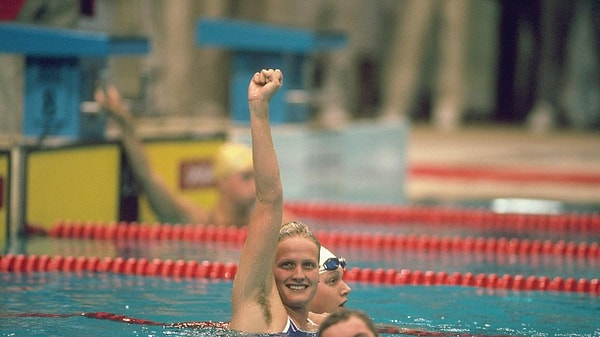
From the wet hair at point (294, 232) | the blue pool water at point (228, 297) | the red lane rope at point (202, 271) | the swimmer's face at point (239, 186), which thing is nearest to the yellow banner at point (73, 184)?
the blue pool water at point (228, 297)

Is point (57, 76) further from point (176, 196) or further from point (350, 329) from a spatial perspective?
point (350, 329)

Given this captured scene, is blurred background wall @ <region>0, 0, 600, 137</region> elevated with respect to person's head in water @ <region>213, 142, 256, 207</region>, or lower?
elevated

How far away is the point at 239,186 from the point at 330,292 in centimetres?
254

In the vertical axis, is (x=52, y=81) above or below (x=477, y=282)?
above

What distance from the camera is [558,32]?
2153cm

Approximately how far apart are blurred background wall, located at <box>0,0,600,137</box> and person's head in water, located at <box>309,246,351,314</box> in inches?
334

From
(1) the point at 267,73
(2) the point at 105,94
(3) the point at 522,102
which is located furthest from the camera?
(3) the point at 522,102

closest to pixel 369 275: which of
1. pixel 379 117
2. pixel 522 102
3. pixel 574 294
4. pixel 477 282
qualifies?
pixel 477 282

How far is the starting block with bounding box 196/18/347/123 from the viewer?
1056cm

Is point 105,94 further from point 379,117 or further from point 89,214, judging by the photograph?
point 379,117

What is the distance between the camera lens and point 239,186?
732 cm

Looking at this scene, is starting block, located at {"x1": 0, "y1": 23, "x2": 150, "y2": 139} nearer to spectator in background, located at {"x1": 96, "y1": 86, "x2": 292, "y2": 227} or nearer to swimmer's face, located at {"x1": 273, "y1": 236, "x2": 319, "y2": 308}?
spectator in background, located at {"x1": 96, "y1": 86, "x2": 292, "y2": 227}

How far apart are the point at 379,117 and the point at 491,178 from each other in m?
9.02

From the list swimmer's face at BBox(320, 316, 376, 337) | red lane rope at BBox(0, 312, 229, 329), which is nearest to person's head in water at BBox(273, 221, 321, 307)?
red lane rope at BBox(0, 312, 229, 329)
